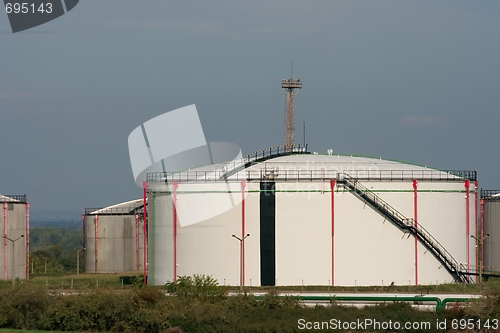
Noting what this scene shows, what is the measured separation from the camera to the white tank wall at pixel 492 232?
3450 inches

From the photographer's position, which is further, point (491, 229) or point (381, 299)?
point (491, 229)

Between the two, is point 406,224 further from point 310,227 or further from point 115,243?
point 115,243

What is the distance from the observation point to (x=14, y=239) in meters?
88.0

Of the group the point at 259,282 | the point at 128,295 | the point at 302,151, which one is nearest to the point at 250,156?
the point at 302,151

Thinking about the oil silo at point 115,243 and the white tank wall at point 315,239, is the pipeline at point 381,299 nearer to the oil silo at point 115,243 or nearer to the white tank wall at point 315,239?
the white tank wall at point 315,239

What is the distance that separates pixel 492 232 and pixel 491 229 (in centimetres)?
27

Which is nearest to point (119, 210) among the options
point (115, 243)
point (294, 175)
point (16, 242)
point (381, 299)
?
point (115, 243)

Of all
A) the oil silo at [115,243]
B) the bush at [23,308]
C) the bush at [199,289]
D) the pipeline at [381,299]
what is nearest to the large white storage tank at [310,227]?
the bush at [199,289]

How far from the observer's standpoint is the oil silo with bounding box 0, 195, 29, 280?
86.8 m

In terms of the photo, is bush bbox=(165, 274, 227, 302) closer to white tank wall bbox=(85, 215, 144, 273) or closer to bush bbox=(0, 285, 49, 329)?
bush bbox=(0, 285, 49, 329)

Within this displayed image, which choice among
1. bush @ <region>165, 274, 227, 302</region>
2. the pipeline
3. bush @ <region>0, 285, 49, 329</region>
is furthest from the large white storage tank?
bush @ <region>0, 285, 49, 329</region>

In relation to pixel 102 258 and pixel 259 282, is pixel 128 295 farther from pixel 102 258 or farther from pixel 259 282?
pixel 102 258

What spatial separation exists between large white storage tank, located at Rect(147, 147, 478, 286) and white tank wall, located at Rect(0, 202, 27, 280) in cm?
1513

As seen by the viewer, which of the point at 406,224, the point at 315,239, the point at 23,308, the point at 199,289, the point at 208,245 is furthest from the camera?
the point at 406,224
